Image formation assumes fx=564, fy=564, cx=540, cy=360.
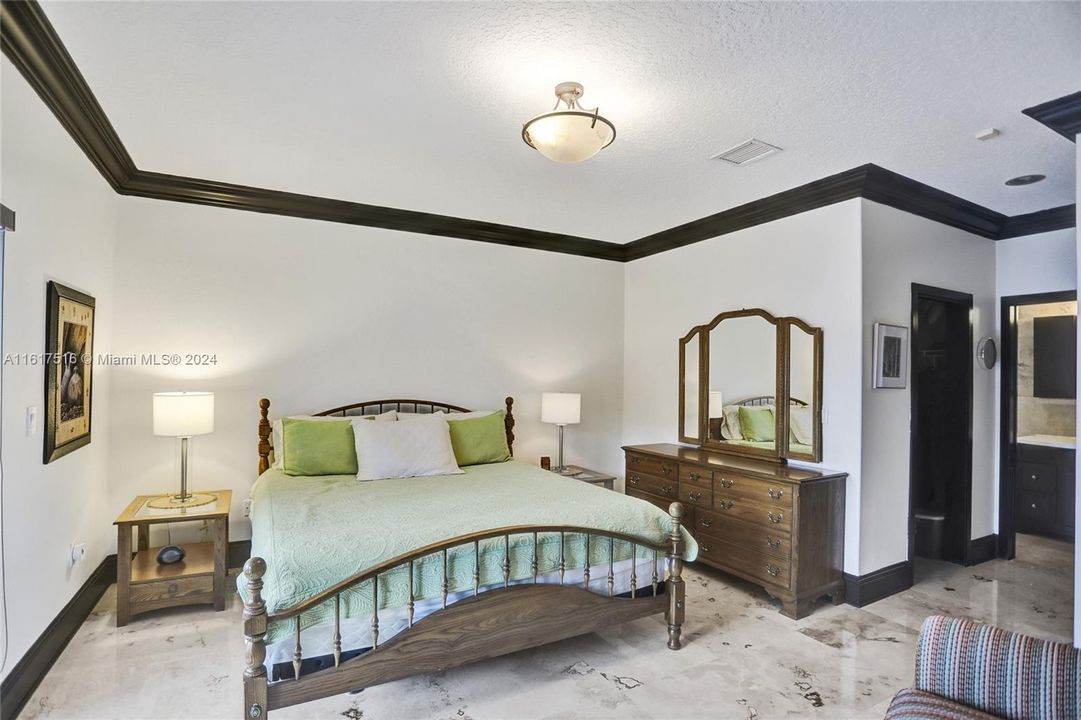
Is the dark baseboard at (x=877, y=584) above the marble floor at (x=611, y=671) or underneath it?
above

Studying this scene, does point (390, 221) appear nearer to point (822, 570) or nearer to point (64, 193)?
point (64, 193)

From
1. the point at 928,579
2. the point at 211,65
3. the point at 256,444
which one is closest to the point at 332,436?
the point at 256,444

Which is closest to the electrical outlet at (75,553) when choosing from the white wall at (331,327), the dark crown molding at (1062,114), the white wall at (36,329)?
the white wall at (36,329)

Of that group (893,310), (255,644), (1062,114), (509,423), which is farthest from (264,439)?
(1062,114)

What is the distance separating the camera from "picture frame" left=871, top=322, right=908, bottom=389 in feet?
11.5

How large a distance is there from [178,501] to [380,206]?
2397mm

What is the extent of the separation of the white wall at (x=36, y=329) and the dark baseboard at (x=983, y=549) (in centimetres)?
571

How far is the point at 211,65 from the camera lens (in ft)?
7.54

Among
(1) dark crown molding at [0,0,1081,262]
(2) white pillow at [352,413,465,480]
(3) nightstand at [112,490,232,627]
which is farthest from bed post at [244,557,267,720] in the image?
(1) dark crown molding at [0,0,1081,262]

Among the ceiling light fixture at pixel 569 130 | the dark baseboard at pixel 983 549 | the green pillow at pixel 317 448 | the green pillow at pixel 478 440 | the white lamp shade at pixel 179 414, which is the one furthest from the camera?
the dark baseboard at pixel 983 549

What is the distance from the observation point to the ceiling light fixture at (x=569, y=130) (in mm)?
2334

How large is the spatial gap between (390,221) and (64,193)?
6.70 ft

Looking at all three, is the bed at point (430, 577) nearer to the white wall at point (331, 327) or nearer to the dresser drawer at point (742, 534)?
the dresser drawer at point (742, 534)

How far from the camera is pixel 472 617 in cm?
238
